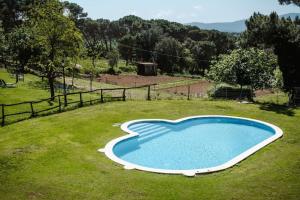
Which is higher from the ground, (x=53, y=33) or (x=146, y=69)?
(x=53, y=33)

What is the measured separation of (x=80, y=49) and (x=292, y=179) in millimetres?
19382

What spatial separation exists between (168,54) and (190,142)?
196 ft

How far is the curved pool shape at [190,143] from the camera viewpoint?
14.9 meters

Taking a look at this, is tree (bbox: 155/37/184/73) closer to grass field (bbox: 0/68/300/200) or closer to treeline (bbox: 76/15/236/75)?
treeline (bbox: 76/15/236/75)

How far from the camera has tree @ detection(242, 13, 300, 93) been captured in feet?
84.9

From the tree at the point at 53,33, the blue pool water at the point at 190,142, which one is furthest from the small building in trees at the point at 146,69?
the blue pool water at the point at 190,142

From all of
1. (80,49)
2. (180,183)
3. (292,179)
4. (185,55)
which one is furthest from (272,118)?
(185,55)

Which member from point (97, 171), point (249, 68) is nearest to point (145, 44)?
point (249, 68)

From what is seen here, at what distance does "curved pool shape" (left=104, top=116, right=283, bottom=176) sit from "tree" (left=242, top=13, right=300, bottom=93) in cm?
845

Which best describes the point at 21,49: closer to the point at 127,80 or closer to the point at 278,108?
the point at 127,80

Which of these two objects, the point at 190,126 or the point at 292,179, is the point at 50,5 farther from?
the point at 292,179

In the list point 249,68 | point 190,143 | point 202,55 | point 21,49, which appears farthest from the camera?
point 202,55

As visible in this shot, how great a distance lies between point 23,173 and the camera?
12.0 meters

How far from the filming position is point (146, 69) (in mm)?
69125
